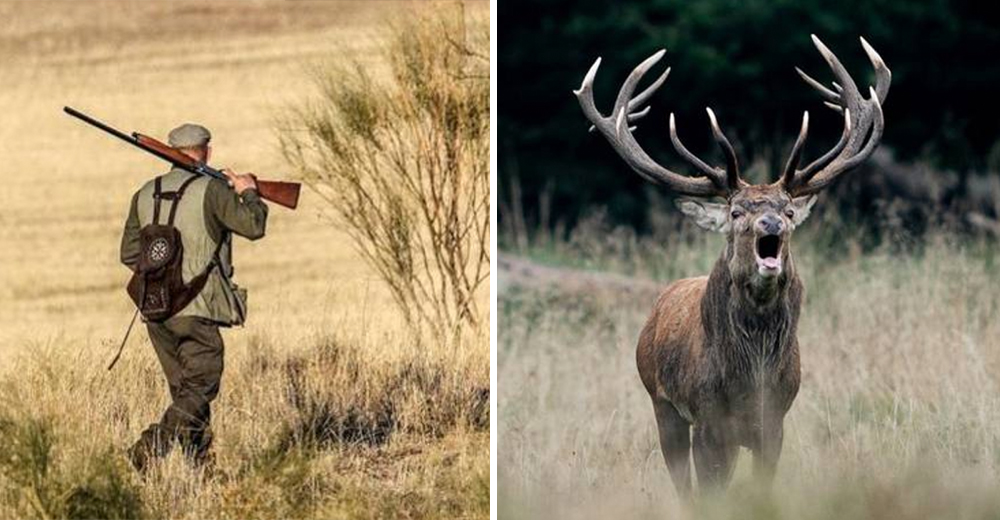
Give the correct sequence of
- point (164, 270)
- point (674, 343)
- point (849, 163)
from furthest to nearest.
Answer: point (674, 343)
point (849, 163)
point (164, 270)

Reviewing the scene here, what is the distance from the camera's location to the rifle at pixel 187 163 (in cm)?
1196

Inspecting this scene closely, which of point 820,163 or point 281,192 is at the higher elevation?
point 820,163

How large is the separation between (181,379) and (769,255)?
2408 millimetres

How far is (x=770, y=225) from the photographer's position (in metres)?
11.6

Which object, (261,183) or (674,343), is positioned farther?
(674,343)

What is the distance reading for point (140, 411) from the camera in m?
12.0

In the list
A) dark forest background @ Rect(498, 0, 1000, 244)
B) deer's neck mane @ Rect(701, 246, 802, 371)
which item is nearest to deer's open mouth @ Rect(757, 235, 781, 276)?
deer's neck mane @ Rect(701, 246, 802, 371)

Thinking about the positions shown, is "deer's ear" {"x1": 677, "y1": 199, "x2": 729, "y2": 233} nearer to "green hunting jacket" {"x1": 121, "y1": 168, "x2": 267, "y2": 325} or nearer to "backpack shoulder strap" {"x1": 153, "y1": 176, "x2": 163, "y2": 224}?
"green hunting jacket" {"x1": 121, "y1": 168, "x2": 267, "y2": 325}

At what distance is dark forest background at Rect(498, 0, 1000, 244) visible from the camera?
23.8m

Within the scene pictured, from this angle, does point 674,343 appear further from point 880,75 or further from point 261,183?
point 261,183

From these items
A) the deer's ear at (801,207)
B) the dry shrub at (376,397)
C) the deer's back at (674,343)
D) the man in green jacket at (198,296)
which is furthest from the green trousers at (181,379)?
the deer's ear at (801,207)

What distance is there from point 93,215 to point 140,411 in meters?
0.83

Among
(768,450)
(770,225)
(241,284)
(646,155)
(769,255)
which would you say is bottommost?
(768,450)

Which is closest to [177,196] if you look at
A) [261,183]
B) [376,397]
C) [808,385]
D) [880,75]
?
[261,183]
